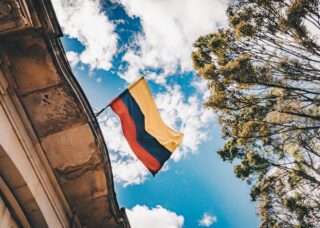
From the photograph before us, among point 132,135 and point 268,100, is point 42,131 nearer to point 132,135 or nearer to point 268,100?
point 132,135

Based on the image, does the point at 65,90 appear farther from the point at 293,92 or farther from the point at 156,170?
the point at 293,92

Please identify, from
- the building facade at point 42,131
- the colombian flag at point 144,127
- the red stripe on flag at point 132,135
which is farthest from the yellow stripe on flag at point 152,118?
the building facade at point 42,131

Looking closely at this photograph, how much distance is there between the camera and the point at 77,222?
16.0ft

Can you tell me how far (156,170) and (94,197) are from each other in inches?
43.5

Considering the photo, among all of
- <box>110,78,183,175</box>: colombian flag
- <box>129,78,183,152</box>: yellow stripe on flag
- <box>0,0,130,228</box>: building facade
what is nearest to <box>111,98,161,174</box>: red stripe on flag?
<box>110,78,183,175</box>: colombian flag

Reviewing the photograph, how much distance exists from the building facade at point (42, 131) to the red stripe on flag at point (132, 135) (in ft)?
1.84

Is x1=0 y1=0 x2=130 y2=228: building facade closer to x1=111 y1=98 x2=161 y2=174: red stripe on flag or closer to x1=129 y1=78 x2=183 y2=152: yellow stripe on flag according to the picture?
x1=111 y1=98 x2=161 y2=174: red stripe on flag

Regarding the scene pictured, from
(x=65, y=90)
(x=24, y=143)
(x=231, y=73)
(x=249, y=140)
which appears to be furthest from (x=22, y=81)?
(x=249, y=140)

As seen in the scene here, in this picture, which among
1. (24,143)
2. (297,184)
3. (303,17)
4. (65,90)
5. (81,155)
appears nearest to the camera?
(24,143)

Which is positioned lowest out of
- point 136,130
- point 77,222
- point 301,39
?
point 77,222

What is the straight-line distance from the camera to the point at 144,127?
516cm

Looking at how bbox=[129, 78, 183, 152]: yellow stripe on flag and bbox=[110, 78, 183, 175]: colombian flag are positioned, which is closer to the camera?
bbox=[110, 78, 183, 175]: colombian flag

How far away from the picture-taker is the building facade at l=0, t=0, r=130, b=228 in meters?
3.49

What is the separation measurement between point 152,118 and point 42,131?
1908 mm
